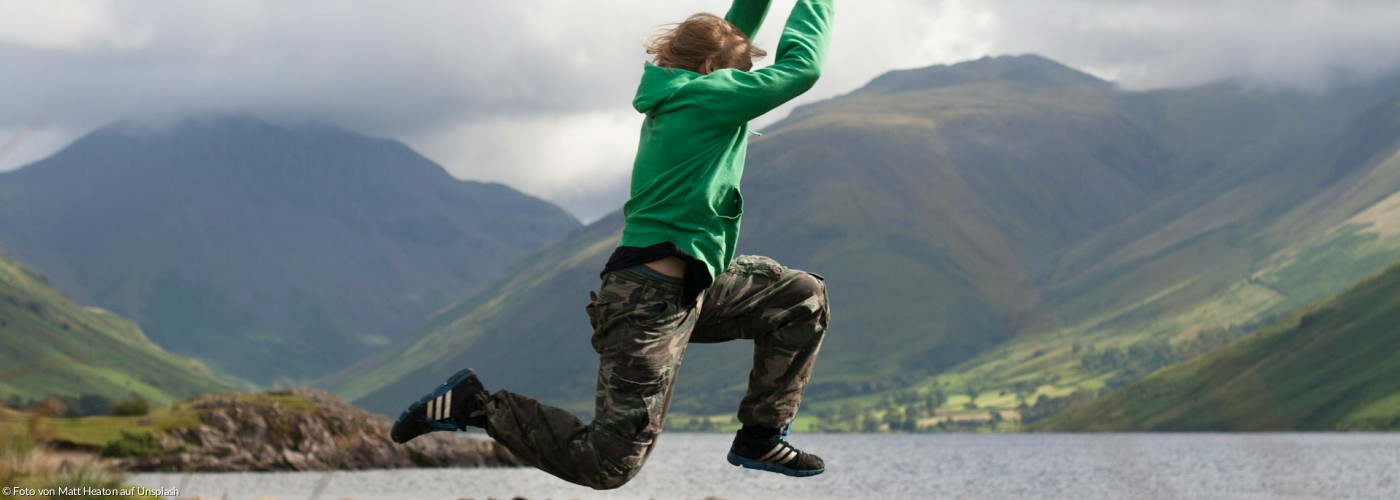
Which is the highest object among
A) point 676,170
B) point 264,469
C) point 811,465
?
point 676,170

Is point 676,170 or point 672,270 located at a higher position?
point 676,170

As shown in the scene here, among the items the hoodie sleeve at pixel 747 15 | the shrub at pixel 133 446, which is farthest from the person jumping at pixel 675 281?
the shrub at pixel 133 446

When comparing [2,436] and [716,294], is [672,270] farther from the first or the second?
[2,436]

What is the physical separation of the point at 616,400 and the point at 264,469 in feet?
395

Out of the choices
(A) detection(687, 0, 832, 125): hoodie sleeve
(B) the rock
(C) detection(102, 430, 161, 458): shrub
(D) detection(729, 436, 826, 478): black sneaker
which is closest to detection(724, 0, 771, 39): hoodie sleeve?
(A) detection(687, 0, 832, 125): hoodie sleeve

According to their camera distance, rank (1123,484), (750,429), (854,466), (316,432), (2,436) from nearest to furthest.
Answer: (2,436)
(750,429)
(1123,484)
(316,432)
(854,466)

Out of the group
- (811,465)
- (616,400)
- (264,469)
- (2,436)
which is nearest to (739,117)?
(616,400)

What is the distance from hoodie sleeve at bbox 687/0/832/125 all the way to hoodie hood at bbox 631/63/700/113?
0.14m

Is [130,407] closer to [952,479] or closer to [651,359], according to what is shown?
[952,479]

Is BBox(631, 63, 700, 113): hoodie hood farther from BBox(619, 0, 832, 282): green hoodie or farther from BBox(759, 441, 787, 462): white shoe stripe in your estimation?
BBox(759, 441, 787, 462): white shoe stripe

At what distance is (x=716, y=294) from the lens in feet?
23.3

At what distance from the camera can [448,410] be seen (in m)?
7.08

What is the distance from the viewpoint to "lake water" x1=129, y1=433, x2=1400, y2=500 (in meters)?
76.1

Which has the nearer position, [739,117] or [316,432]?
[739,117]
